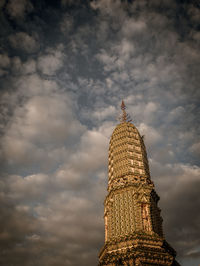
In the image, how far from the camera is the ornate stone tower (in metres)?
42.6

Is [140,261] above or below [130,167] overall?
below

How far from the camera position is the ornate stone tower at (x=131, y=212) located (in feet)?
140

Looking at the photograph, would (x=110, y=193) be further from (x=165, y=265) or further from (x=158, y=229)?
(x=165, y=265)

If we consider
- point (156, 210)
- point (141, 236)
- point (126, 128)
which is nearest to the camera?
point (141, 236)

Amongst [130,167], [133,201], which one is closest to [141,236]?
[133,201]

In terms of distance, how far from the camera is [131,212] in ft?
159

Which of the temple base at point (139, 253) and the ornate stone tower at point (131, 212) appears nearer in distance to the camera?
the temple base at point (139, 253)

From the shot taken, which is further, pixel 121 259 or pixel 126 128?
pixel 126 128

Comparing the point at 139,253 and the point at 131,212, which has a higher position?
the point at 131,212

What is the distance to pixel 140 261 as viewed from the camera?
1601 inches

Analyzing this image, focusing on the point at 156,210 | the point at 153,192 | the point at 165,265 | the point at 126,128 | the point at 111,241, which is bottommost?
the point at 165,265

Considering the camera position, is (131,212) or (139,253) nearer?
(139,253)

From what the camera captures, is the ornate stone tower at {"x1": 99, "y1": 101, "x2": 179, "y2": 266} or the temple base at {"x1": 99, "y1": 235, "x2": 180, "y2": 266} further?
the ornate stone tower at {"x1": 99, "y1": 101, "x2": 179, "y2": 266}

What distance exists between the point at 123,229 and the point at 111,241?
341 centimetres
